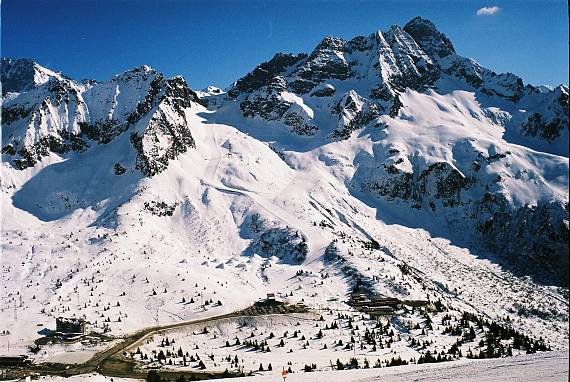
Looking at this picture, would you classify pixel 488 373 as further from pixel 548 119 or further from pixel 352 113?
pixel 548 119

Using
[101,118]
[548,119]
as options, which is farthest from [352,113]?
[101,118]

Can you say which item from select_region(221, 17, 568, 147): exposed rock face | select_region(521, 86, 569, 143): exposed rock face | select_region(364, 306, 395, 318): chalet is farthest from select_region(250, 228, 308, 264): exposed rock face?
select_region(521, 86, 569, 143): exposed rock face

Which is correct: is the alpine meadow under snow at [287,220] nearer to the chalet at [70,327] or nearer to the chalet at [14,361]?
the chalet at [70,327]

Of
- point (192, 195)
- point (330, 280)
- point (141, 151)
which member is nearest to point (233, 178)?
point (192, 195)

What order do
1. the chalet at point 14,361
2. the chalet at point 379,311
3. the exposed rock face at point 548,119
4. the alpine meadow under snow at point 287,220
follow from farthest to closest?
the exposed rock face at point 548,119 < the chalet at point 379,311 < the alpine meadow under snow at point 287,220 < the chalet at point 14,361

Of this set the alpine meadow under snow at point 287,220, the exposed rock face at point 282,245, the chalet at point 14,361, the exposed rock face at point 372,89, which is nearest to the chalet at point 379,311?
the alpine meadow under snow at point 287,220

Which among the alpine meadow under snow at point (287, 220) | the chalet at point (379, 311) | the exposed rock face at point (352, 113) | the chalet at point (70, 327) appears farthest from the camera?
the exposed rock face at point (352, 113)

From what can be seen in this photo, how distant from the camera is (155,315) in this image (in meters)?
67.3

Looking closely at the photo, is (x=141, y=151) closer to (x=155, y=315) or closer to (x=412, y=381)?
(x=155, y=315)

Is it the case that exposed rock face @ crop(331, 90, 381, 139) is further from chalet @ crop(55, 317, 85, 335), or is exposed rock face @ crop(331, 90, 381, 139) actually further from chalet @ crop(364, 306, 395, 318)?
chalet @ crop(55, 317, 85, 335)

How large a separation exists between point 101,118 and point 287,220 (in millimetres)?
65129

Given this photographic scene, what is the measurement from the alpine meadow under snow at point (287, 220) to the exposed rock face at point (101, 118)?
1.79ft

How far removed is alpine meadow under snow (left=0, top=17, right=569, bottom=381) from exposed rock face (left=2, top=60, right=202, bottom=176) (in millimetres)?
545

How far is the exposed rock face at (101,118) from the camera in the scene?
12144cm
